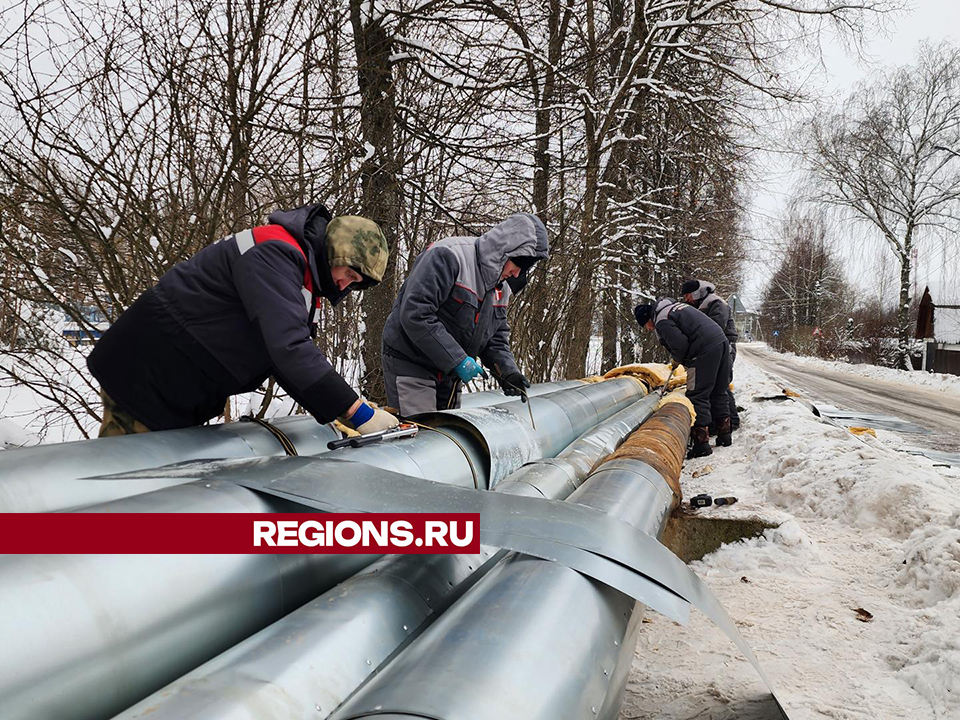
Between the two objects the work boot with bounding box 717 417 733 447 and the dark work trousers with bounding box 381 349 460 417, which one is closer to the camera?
the dark work trousers with bounding box 381 349 460 417

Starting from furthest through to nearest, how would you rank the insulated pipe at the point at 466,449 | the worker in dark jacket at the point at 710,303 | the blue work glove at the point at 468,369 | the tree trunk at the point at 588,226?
the tree trunk at the point at 588,226, the worker in dark jacket at the point at 710,303, the blue work glove at the point at 468,369, the insulated pipe at the point at 466,449

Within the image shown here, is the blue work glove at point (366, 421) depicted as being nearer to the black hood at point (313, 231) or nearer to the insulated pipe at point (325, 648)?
the black hood at point (313, 231)

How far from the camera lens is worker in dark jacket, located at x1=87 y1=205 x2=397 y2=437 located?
2.06 m

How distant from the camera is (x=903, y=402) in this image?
39.1 ft

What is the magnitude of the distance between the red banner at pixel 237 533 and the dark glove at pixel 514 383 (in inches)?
88.1

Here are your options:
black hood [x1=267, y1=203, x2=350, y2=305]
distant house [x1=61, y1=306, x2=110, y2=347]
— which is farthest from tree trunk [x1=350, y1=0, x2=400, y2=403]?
black hood [x1=267, y1=203, x2=350, y2=305]

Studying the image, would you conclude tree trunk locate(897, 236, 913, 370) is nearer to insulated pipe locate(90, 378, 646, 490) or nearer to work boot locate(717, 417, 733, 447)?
work boot locate(717, 417, 733, 447)

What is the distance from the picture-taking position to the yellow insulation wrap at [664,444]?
2840 mm

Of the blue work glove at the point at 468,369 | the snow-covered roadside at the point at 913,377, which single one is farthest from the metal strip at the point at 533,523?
the snow-covered roadside at the point at 913,377

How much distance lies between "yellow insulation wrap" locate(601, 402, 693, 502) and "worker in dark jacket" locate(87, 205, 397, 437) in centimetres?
129

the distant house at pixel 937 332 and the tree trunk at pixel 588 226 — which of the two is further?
the distant house at pixel 937 332

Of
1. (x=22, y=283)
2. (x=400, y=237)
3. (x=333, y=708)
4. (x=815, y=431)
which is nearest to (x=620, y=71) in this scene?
(x=400, y=237)

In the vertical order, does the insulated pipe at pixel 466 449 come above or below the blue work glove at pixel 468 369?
below

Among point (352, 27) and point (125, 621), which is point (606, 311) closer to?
point (352, 27)
